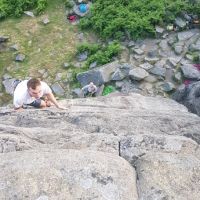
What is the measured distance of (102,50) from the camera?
18.1 metres

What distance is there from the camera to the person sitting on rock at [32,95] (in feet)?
35.4

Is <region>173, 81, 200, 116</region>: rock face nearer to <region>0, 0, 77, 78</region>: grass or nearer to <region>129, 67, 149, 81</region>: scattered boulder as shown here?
<region>129, 67, 149, 81</region>: scattered boulder

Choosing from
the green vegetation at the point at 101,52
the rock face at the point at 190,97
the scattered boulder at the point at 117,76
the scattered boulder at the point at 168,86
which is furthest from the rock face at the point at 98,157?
the green vegetation at the point at 101,52

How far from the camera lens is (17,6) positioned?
20.0 metres

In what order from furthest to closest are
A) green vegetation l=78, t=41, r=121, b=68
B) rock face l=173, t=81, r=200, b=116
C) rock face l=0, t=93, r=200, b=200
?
green vegetation l=78, t=41, r=121, b=68, rock face l=173, t=81, r=200, b=116, rock face l=0, t=93, r=200, b=200

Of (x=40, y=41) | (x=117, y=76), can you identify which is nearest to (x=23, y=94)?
(x=117, y=76)

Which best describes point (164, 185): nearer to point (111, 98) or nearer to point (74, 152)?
point (74, 152)

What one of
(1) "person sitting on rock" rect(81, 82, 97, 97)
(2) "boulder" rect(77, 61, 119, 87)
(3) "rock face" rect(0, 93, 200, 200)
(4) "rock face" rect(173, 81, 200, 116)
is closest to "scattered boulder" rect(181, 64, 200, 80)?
(4) "rock face" rect(173, 81, 200, 116)

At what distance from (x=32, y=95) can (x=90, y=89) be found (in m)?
5.22

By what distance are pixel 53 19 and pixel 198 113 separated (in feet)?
28.5

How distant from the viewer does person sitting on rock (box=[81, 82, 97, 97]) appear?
16188mm

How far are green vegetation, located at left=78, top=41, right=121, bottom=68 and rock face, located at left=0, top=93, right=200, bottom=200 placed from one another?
6.39 m

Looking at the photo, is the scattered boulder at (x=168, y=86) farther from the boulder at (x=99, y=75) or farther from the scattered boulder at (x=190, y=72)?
the boulder at (x=99, y=75)

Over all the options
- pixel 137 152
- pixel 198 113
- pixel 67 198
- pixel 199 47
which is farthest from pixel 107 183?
pixel 199 47
